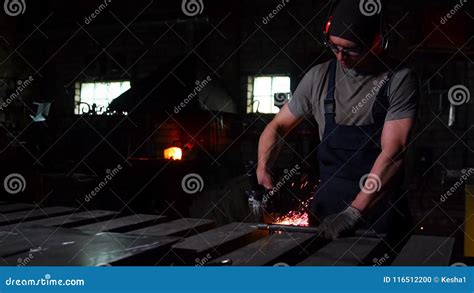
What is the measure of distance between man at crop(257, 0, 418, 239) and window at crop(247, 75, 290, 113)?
4.58 meters

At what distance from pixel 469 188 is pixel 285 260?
2.87 m

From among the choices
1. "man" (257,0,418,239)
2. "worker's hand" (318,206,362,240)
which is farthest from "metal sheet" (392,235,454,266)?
"man" (257,0,418,239)

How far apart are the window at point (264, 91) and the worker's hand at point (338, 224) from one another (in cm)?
542

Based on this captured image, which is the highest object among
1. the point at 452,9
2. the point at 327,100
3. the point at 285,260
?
the point at 452,9

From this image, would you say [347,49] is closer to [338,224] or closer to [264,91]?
[338,224]

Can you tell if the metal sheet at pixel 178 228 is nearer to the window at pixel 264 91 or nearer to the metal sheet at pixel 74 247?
the metal sheet at pixel 74 247

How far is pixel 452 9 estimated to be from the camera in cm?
606

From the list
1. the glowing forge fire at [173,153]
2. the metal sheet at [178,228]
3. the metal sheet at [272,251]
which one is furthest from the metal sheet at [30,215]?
the glowing forge fire at [173,153]

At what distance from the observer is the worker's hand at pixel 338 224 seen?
1875 millimetres

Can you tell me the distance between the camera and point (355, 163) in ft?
8.34

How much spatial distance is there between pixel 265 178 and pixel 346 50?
730 millimetres
